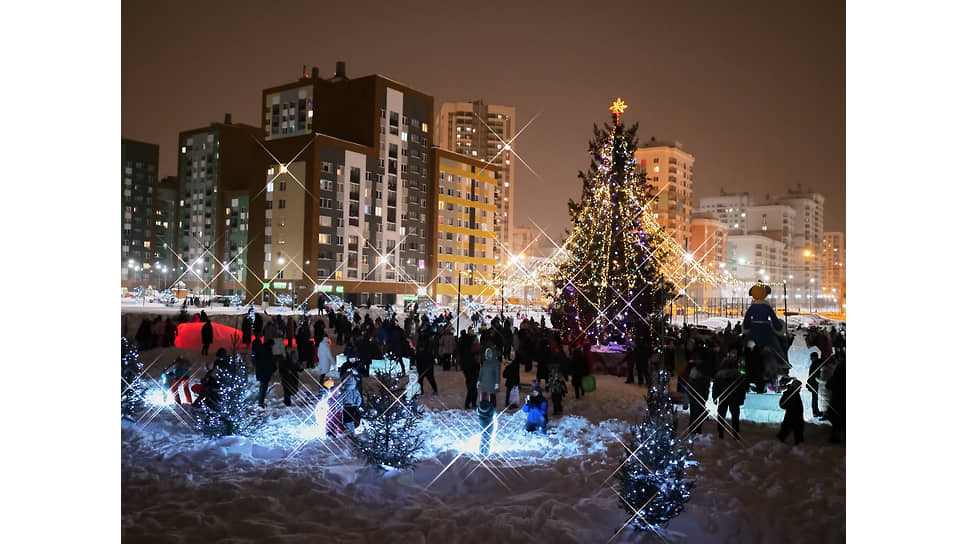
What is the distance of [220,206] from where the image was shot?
6838 centimetres

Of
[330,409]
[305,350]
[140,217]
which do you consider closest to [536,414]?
[330,409]

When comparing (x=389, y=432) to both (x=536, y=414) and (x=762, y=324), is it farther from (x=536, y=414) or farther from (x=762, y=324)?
(x=762, y=324)

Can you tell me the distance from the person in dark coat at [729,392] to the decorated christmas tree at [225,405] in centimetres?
589

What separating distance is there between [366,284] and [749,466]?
148ft

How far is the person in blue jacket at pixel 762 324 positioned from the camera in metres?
7.05

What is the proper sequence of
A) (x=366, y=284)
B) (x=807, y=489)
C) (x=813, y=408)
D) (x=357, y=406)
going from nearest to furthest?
(x=807, y=489) → (x=357, y=406) → (x=813, y=408) → (x=366, y=284)

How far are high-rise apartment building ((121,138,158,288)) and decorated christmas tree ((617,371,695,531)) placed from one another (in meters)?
82.0

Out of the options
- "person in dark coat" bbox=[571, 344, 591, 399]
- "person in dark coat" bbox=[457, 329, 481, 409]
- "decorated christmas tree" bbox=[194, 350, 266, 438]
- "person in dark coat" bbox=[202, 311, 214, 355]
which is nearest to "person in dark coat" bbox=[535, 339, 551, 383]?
"person in dark coat" bbox=[571, 344, 591, 399]

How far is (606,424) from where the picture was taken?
7.85m

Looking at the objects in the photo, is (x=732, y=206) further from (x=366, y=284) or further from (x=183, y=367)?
(x=183, y=367)

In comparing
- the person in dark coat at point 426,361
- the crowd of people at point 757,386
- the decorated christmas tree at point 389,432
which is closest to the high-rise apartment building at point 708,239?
the person in dark coat at point 426,361

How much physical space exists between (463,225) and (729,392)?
51.8m
